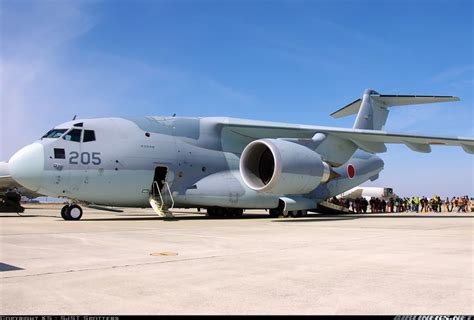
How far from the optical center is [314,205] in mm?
18719

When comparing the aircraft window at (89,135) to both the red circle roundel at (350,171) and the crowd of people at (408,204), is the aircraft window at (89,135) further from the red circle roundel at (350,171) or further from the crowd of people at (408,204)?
the crowd of people at (408,204)

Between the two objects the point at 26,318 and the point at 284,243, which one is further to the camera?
the point at 284,243

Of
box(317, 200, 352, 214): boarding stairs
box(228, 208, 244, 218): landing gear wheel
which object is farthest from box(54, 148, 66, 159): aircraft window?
box(317, 200, 352, 214): boarding stairs

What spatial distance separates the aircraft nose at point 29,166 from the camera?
14234mm

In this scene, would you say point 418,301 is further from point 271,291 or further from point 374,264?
point 374,264

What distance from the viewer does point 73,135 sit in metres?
14.9

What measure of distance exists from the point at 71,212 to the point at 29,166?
6.36 feet

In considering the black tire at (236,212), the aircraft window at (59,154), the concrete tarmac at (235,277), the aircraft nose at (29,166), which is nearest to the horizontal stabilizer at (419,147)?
the black tire at (236,212)

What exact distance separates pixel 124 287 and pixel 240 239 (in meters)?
4.54

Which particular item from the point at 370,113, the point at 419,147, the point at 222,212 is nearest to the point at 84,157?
the point at 222,212

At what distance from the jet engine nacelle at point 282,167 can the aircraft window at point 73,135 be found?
→ 17.1 feet

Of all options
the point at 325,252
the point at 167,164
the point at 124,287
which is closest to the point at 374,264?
the point at 325,252

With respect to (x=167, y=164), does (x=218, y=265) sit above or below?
Answer: below

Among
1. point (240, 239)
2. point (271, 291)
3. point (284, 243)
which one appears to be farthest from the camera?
point (240, 239)
